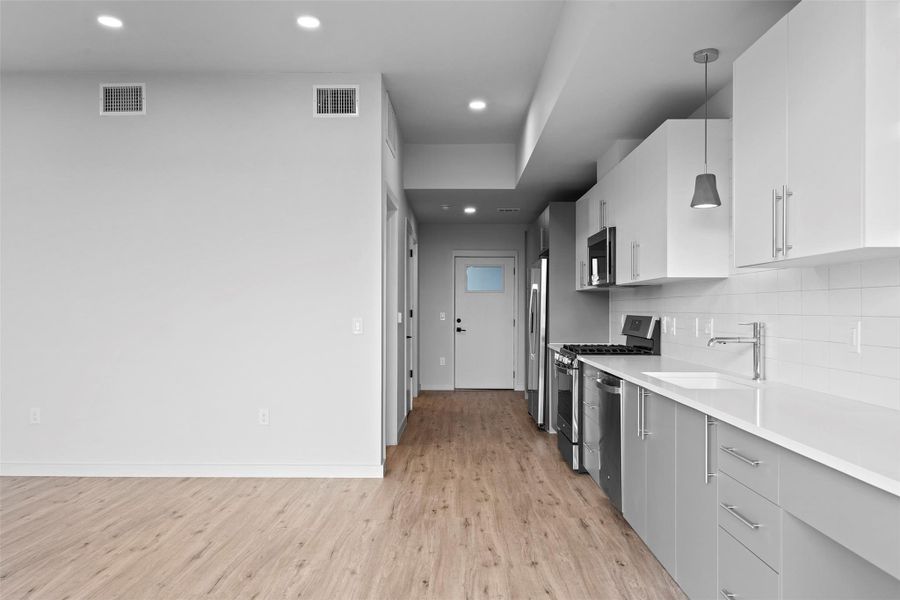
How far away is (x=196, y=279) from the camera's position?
3.92m

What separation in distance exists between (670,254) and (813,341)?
959 mm

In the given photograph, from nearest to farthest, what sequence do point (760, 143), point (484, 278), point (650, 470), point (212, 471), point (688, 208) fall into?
point (760, 143) → point (650, 470) → point (688, 208) → point (212, 471) → point (484, 278)

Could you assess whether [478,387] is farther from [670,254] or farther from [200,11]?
[200,11]

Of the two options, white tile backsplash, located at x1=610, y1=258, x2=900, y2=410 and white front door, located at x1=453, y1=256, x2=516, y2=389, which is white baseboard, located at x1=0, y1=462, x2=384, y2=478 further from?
white front door, located at x1=453, y1=256, x2=516, y2=389

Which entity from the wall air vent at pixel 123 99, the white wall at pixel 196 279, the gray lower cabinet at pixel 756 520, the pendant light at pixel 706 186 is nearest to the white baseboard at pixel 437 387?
the white wall at pixel 196 279

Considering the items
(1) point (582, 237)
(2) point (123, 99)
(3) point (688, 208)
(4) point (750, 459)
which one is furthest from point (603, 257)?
(2) point (123, 99)

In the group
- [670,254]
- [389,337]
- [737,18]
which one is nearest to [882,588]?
[670,254]

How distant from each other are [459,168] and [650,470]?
391 cm

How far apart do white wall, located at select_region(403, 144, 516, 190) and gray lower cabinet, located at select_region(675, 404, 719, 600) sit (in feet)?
12.8

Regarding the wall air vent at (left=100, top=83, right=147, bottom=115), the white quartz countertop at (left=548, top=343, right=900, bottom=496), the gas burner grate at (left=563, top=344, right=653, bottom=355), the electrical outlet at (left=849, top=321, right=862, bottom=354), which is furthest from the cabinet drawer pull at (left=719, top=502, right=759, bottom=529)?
the wall air vent at (left=100, top=83, right=147, bottom=115)

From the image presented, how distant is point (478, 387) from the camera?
7902mm

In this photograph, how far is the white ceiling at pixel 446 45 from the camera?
2.55 metres

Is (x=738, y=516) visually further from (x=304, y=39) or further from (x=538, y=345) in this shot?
(x=538, y=345)

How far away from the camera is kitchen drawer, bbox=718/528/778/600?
1606 millimetres
